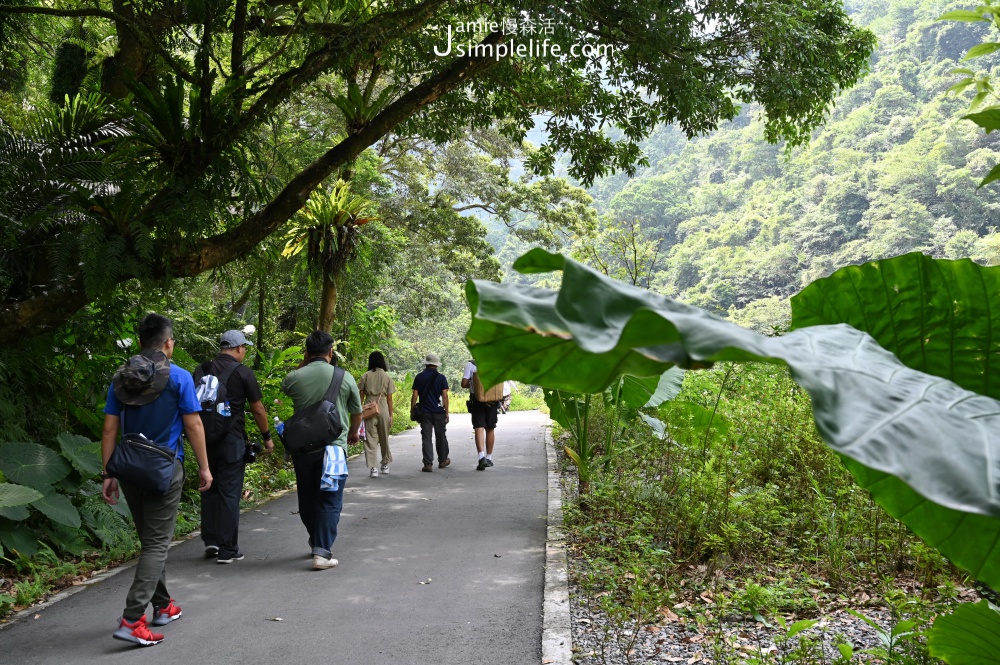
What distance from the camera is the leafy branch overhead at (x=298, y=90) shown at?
746 centimetres

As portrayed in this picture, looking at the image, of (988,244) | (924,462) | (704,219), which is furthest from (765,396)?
(704,219)

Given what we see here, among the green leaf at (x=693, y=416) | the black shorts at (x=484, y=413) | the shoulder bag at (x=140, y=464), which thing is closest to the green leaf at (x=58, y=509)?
the shoulder bag at (x=140, y=464)

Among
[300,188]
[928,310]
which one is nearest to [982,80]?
[928,310]

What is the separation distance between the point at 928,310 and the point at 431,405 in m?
11.1

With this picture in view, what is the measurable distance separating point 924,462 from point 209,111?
8085 millimetres

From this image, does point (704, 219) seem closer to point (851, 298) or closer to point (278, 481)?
point (278, 481)

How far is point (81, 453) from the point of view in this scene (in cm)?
749

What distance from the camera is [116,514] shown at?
770 cm

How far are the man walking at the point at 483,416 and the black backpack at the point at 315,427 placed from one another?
4.84 metres

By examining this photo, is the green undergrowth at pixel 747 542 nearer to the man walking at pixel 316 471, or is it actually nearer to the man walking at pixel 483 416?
the man walking at pixel 316 471

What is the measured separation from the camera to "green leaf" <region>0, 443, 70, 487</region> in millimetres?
6867

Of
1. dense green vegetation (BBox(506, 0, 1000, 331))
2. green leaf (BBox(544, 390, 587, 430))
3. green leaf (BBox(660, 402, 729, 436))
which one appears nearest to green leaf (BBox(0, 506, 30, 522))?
green leaf (BBox(544, 390, 587, 430))

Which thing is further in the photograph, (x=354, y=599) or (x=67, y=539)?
(x=67, y=539)

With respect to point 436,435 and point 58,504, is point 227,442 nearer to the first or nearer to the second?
point 58,504
